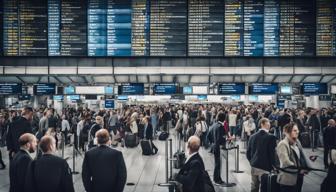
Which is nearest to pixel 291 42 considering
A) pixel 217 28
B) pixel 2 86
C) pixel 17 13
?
pixel 217 28

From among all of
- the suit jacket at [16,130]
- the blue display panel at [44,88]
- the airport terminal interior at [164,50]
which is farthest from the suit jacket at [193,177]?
the blue display panel at [44,88]

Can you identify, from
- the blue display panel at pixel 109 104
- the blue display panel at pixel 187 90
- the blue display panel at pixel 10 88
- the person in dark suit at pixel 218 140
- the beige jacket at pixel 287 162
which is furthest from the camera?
the blue display panel at pixel 109 104

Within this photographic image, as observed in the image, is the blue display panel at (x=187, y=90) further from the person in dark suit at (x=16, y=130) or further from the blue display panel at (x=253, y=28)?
the person in dark suit at (x=16, y=130)

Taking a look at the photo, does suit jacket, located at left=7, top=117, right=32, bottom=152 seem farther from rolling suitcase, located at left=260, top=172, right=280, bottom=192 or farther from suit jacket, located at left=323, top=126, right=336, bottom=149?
suit jacket, located at left=323, top=126, right=336, bottom=149

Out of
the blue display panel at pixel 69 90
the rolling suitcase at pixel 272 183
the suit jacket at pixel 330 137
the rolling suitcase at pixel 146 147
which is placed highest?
the blue display panel at pixel 69 90

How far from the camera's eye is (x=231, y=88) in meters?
16.3

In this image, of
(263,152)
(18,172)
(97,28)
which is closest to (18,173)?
(18,172)

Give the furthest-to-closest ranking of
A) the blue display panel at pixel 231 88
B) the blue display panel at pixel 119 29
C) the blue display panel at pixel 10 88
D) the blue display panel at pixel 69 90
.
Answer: the blue display panel at pixel 69 90, the blue display panel at pixel 231 88, the blue display panel at pixel 10 88, the blue display panel at pixel 119 29

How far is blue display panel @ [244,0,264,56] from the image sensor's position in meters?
14.8

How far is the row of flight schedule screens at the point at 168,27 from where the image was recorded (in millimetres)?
14656

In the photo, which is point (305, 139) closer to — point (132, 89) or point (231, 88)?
point (231, 88)

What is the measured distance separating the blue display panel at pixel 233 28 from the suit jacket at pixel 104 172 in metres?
10.7

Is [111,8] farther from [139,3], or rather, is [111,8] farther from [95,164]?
[95,164]

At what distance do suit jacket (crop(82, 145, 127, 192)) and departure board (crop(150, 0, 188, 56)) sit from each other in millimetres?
10194
